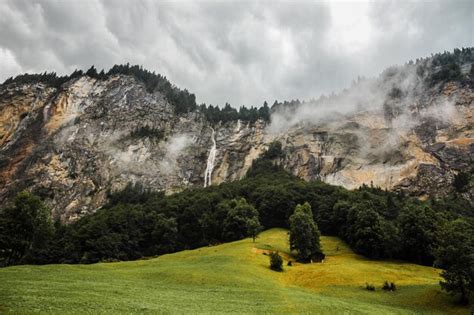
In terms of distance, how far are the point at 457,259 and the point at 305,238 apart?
39.3m

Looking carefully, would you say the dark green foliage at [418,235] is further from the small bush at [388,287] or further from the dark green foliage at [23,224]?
the dark green foliage at [23,224]

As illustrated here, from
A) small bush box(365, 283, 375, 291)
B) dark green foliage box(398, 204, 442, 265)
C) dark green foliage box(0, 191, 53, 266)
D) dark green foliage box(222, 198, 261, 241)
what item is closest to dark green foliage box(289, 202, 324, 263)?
dark green foliage box(398, 204, 442, 265)

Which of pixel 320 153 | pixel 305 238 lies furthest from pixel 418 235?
pixel 320 153

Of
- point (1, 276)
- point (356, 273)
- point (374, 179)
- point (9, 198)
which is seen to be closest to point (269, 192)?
point (374, 179)

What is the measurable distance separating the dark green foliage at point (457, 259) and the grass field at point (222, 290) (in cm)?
208

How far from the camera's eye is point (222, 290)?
42.8 meters

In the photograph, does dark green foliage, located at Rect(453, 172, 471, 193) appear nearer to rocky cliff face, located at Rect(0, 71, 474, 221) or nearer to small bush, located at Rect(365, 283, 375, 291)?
rocky cliff face, located at Rect(0, 71, 474, 221)

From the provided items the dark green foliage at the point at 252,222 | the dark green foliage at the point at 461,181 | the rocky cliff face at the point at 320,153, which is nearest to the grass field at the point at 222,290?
the dark green foliage at the point at 252,222

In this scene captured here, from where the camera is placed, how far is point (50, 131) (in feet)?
634

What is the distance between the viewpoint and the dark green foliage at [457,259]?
139ft

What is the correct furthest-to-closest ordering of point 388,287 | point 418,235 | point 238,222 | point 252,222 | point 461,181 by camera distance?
1. point 461,181
2. point 238,222
3. point 252,222
4. point 418,235
5. point 388,287

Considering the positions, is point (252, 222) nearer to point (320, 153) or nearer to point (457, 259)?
point (457, 259)

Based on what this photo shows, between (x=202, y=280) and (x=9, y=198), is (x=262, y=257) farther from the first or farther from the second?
(x=9, y=198)

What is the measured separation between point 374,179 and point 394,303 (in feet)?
429
